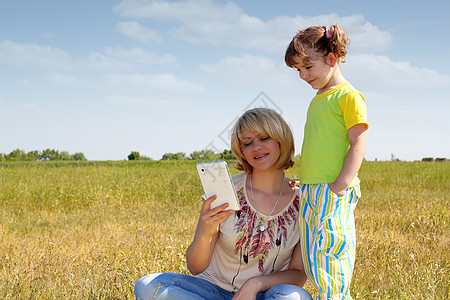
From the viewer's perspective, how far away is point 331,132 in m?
2.52

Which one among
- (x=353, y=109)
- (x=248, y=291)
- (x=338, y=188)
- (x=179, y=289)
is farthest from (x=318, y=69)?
(x=179, y=289)

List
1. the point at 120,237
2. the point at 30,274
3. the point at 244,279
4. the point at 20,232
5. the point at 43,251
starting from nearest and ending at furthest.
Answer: the point at 244,279, the point at 30,274, the point at 43,251, the point at 120,237, the point at 20,232

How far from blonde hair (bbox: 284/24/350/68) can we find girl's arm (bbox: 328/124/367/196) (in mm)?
519

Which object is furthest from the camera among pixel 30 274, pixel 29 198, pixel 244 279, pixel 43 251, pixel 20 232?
pixel 29 198

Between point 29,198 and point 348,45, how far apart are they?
289 inches

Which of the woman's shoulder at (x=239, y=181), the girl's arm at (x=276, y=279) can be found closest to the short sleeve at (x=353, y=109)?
the woman's shoulder at (x=239, y=181)

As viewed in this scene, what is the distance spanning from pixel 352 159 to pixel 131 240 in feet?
10.1

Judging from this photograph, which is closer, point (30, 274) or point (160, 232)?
point (30, 274)

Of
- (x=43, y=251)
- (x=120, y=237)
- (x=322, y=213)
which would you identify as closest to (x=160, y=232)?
(x=120, y=237)

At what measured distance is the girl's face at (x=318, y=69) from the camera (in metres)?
2.60

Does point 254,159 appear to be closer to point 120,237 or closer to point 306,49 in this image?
point 306,49

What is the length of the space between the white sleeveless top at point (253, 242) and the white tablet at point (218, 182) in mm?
255

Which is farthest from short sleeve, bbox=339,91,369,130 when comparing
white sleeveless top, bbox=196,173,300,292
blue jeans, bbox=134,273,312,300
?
blue jeans, bbox=134,273,312,300

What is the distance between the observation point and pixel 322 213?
238 centimetres
